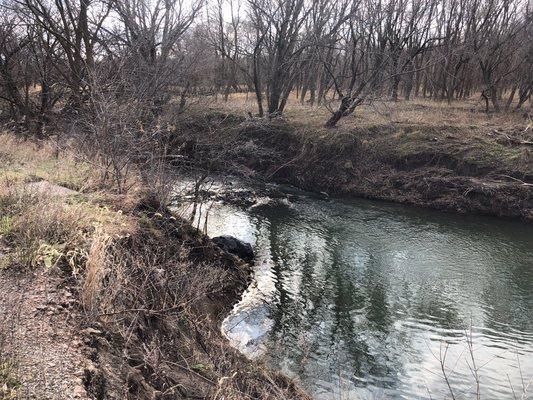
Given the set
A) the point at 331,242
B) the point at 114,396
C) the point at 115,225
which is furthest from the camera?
the point at 331,242

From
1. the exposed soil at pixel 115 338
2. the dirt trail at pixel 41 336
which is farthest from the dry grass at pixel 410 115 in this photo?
the dirt trail at pixel 41 336

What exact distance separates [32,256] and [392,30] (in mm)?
25840

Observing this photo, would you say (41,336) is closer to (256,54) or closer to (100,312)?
(100,312)

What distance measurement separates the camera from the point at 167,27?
20641 millimetres

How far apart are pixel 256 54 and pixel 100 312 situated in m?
23.3

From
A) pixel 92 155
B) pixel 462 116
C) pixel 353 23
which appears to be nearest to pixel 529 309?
pixel 92 155

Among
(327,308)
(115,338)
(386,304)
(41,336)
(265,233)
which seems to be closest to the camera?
(41,336)

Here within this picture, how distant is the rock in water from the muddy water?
1.85 ft

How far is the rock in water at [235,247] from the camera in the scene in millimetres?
10834

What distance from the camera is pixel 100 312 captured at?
455 cm

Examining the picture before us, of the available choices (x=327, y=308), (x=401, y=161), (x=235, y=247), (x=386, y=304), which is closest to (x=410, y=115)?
(x=401, y=161)

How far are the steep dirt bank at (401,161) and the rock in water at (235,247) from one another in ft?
19.5

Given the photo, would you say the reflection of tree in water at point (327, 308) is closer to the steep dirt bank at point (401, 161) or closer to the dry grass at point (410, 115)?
the steep dirt bank at point (401, 161)

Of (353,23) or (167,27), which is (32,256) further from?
(353,23)
